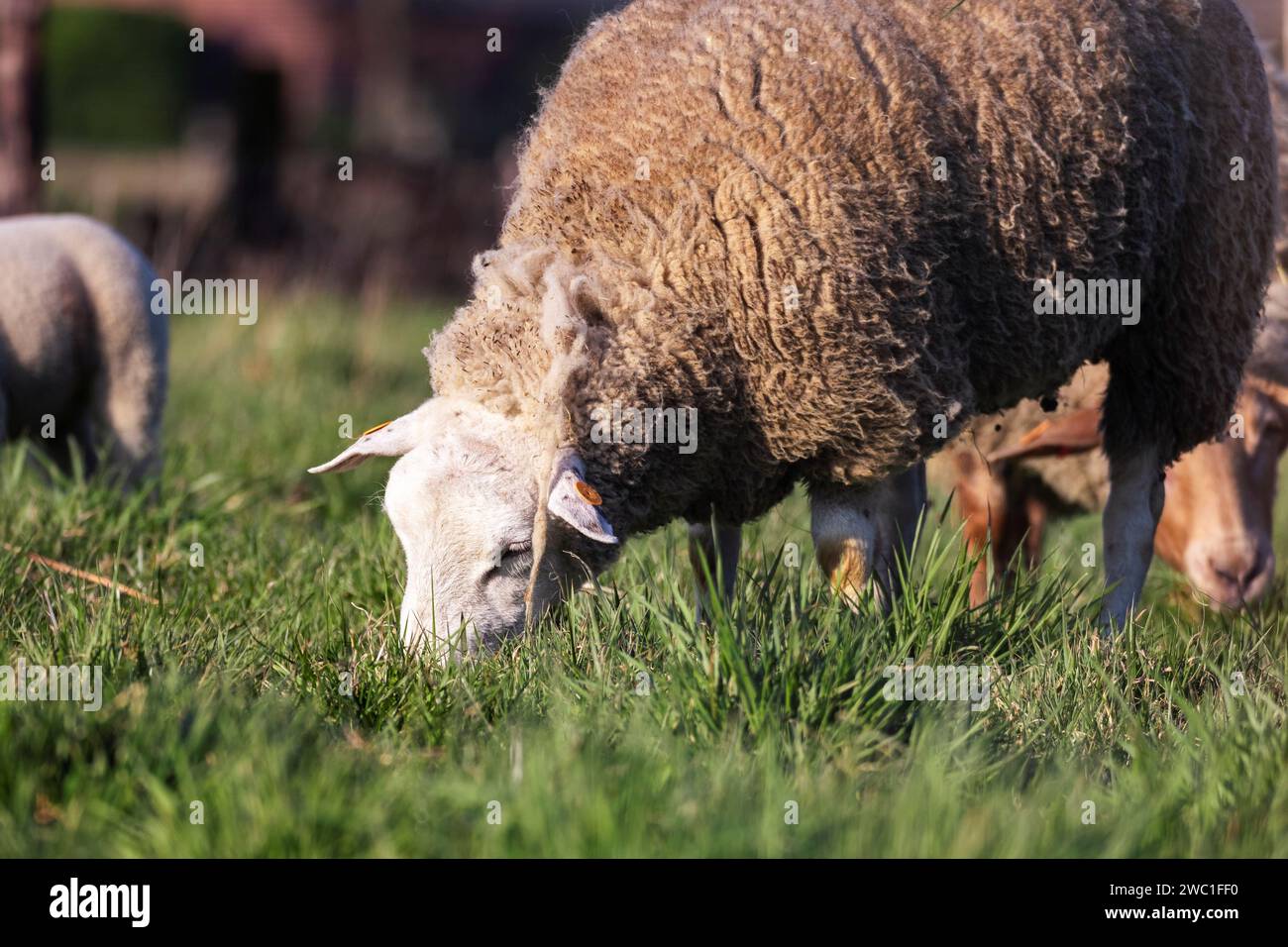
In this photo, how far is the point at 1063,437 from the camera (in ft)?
17.0

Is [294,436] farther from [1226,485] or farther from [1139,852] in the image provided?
[1139,852]

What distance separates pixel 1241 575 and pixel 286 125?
12.0 metres

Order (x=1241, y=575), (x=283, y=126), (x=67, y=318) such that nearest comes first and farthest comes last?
(x=1241, y=575) → (x=67, y=318) → (x=283, y=126)

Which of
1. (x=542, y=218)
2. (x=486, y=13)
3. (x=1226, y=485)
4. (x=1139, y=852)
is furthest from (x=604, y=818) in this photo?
(x=486, y=13)

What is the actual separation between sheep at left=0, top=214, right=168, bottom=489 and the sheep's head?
2434mm

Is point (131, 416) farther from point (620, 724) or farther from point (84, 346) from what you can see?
point (620, 724)

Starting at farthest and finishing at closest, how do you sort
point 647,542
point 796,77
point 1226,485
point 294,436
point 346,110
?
point 346,110
point 294,436
point 1226,485
point 647,542
point 796,77

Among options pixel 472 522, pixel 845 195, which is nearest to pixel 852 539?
pixel 845 195

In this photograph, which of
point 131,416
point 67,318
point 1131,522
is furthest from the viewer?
point 131,416

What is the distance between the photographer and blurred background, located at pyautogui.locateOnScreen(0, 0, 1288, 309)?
38.7 ft

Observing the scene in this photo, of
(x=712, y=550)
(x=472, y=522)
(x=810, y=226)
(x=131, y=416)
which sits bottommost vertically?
(x=712, y=550)

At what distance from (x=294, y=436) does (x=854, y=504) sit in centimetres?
370

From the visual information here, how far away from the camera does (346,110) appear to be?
2747 centimetres

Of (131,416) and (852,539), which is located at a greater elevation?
(131,416)
